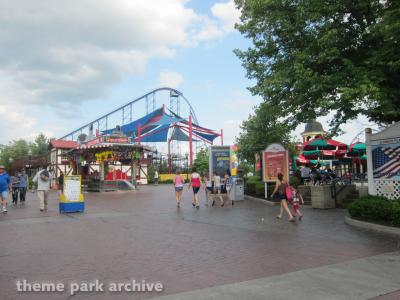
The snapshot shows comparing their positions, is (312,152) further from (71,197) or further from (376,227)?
(71,197)

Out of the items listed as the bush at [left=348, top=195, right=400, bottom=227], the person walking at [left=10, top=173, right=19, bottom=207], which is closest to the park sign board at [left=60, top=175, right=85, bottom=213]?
the person walking at [left=10, top=173, right=19, bottom=207]

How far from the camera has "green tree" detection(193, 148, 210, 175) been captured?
6271 centimetres

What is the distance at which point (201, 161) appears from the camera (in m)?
64.6

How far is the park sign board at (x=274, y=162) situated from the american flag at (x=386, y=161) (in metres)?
6.26

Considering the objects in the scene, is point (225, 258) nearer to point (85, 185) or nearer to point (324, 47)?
point (324, 47)

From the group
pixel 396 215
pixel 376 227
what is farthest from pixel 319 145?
pixel 396 215

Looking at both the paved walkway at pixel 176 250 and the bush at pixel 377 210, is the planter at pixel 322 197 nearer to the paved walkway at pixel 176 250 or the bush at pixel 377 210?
the paved walkway at pixel 176 250

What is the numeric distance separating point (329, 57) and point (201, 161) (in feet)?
171

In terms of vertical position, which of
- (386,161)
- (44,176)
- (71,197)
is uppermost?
(386,161)

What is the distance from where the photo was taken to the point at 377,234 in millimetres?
9672

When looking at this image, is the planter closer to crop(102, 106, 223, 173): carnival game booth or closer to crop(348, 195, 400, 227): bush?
crop(348, 195, 400, 227): bush

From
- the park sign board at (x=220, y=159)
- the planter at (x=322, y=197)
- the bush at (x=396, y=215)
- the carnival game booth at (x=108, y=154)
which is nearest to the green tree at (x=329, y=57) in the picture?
the planter at (x=322, y=197)

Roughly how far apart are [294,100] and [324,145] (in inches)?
305

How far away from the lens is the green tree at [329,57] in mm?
12188
